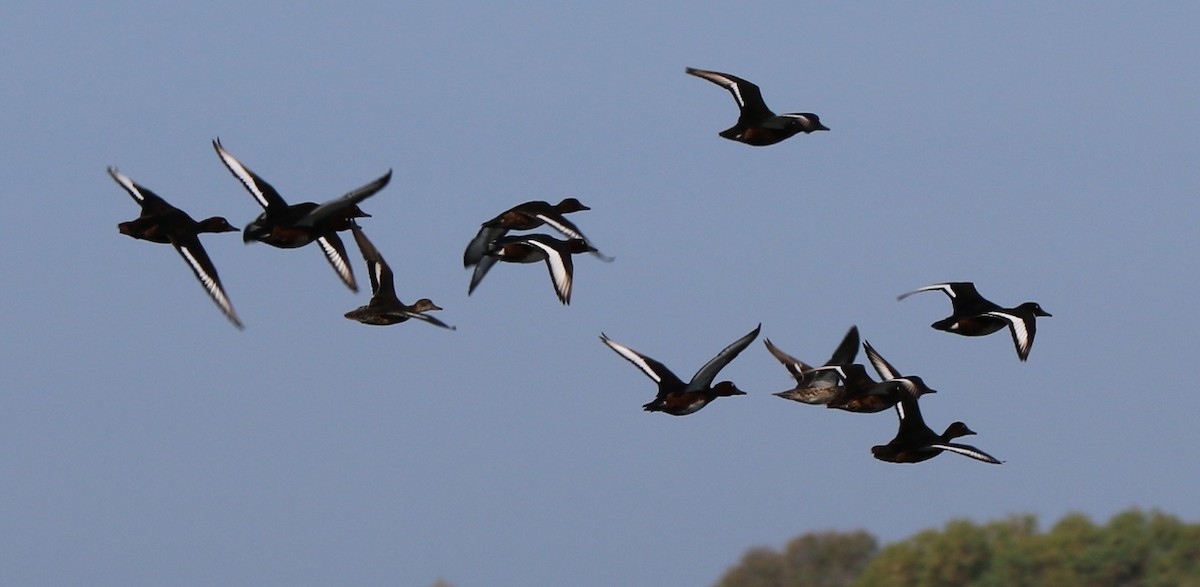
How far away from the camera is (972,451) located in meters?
16.5

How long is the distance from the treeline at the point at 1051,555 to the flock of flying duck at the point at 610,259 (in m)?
48.8

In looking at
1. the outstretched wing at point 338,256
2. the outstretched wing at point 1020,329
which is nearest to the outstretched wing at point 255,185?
the outstretched wing at point 338,256

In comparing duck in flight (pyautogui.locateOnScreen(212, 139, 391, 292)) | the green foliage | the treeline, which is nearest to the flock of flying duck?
duck in flight (pyautogui.locateOnScreen(212, 139, 391, 292))

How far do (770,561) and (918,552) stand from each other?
570 inches

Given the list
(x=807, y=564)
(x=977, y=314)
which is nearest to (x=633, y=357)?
(x=977, y=314)

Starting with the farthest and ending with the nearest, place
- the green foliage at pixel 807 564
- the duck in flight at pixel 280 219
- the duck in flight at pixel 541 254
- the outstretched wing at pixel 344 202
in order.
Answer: the green foliage at pixel 807 564 < the duck in flight at pixel 541 254 < the duck in flight at pixel 280 219 < the outstretched wing at pixel 344 202

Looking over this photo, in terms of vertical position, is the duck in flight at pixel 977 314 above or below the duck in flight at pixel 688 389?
above

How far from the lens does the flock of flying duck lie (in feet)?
51.6

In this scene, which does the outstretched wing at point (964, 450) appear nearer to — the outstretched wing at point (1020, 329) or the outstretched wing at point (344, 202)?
the outstretched wing at point (1020, 329)

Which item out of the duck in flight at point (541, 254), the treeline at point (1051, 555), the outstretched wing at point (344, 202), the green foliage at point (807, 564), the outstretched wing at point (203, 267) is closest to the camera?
the outstretched wing at point (344, 202)

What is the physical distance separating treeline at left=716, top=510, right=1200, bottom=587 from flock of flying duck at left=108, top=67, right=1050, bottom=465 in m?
48.8

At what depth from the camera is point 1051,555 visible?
Answer: 67250 millimetres

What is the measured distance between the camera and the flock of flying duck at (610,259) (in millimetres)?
15742

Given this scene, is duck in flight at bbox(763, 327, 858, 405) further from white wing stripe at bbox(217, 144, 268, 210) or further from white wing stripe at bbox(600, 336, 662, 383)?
white wing stripe at bbox(217, 144, 268, 210)
